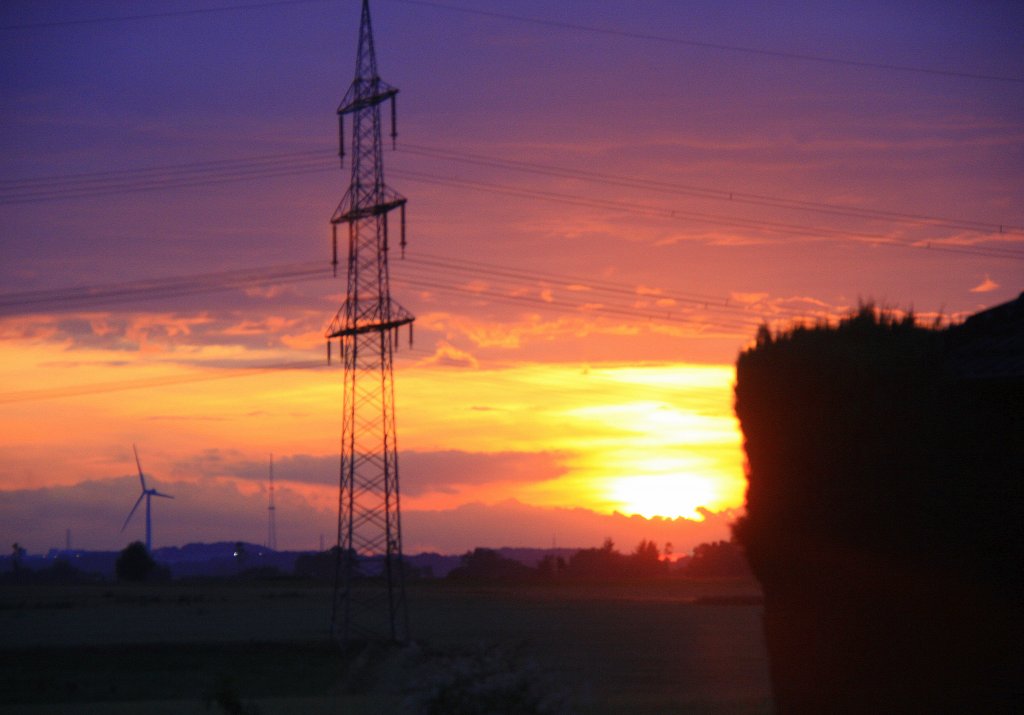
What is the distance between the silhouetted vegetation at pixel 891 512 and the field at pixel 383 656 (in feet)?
21.7

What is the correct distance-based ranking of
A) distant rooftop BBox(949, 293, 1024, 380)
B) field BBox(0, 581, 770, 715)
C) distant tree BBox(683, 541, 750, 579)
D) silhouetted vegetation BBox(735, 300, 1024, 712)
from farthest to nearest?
1. distant tree BBox(683, 541, 750, 579)
2. field BBox(0, 581, 770, 715)
3. silhouetted vegetation BBox(735, 300, 1024, 712)
4. distant rooftop BBox(949, 293, 1024, 380)

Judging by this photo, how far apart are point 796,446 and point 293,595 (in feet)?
312

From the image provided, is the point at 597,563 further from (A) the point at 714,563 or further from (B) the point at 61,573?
(B) the point at 61,573

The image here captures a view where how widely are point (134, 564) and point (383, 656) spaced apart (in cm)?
12582

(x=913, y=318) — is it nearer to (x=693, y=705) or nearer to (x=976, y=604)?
(x=976, y=604)

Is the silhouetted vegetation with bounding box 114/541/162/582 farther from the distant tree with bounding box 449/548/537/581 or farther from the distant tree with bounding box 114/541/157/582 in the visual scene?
the distant tree with bounding box 449/548/537/581

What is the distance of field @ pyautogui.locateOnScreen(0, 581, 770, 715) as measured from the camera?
86.0 ft

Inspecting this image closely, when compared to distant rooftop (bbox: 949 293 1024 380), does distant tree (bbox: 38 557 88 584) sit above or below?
below

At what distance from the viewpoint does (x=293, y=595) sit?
352 feet

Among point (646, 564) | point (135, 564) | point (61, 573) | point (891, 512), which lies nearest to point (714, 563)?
point (646, 564)

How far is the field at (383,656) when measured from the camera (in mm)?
26203

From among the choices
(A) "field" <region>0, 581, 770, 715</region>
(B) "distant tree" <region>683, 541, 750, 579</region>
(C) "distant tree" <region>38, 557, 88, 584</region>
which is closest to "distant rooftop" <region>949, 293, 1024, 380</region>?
(A) "field" <region>0, 581, 770, 715</region>

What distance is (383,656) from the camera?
161 feet

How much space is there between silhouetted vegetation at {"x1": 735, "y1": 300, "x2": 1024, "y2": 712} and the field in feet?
21.7
